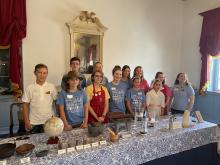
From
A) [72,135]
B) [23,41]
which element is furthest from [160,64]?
[72,135]

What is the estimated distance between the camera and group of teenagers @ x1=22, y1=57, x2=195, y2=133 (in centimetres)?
213

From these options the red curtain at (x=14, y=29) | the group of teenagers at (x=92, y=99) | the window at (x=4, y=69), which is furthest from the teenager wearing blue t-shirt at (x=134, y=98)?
the window at (x=4, y=69)

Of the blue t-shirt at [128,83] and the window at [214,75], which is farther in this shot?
the window at [214,75]

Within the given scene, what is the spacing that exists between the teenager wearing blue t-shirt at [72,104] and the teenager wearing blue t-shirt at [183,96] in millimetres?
1725

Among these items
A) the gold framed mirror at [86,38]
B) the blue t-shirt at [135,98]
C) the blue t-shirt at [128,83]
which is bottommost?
the blue t-shirt at [135,98]

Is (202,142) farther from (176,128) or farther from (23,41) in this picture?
(23,41)

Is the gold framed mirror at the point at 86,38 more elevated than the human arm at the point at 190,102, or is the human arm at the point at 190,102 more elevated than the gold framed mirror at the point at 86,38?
the gold framed mirror at the point at 86,38

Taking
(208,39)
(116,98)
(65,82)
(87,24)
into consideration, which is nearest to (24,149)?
(65,82)

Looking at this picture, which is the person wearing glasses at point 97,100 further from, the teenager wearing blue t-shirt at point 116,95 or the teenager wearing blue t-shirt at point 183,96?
the teenager wearing blue t-shirt at point 183,96

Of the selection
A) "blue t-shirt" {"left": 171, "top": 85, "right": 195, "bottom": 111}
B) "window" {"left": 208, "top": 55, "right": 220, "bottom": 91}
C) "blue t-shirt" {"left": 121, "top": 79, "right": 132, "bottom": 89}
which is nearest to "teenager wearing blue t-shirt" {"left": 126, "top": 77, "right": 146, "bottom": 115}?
"blue t-shirt" {"left": 121, "top": 79, "right": 132, "bottom": 89}

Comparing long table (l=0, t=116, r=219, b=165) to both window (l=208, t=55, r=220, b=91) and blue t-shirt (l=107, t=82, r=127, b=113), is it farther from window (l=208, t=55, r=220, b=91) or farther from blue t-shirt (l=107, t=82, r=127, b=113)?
window (l=208, t=55, r=220, b=91)

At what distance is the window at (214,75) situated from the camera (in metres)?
4.68

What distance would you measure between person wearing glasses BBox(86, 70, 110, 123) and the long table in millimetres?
481

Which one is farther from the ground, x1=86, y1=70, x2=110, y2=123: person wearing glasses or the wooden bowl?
x1=86, y1=70, x2=110, y2=123: person wearing glasses
